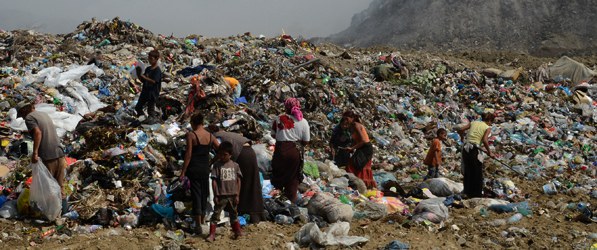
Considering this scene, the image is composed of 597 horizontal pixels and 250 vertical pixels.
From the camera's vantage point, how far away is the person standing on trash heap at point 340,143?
7.19 meters

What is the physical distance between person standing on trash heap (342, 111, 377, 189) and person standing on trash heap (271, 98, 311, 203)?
1.10 m

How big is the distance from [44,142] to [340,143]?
3951mm

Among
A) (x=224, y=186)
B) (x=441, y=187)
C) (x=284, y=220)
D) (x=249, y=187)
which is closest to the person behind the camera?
(x=224, y=186)

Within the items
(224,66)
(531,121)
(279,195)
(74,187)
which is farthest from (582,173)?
(74,187)

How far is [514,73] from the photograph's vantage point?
15.3m

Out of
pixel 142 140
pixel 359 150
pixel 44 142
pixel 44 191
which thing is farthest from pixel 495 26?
pixel 44 191

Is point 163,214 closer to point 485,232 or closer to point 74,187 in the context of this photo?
point 74,187

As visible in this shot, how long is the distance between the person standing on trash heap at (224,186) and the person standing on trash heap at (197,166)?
4.7 inches

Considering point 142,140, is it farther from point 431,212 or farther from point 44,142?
point 431,212

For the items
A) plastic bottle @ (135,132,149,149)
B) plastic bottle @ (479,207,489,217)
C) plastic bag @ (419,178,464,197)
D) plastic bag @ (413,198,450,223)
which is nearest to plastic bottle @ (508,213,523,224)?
plastic bottle @ (479,207,489,217)

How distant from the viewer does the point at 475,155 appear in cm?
623

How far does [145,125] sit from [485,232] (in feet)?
13.9

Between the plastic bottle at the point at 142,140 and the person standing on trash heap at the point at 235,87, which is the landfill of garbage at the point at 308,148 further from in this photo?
the person standing on trash heap at the point at 235,87

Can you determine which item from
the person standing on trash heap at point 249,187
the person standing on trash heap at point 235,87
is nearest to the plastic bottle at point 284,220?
the person standing on trash heap at point 249,187
